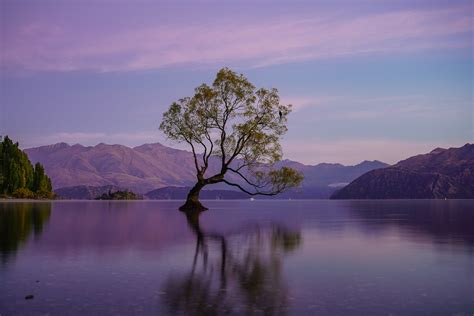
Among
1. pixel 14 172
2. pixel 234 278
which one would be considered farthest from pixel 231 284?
pixel 14 172

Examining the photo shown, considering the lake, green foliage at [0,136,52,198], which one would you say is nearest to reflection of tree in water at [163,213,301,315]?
the lake

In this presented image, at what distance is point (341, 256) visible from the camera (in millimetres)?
21422

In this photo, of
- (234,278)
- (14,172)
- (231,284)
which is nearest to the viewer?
(231,284)

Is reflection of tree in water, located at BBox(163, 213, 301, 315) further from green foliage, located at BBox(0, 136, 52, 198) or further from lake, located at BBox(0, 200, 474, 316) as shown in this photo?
green foliage, located at BBox(0, 136, 52, 198)

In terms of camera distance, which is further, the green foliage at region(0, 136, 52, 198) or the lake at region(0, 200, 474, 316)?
the green foliage at region(0, 136, 52, 198)

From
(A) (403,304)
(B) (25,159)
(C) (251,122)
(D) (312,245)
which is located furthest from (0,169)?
(A) (403,304)

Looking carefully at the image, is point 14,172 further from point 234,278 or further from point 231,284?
point 231,284

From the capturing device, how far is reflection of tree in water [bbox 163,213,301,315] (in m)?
11.7

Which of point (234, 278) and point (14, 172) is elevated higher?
point (14, 172)

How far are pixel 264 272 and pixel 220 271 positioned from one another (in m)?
1.58

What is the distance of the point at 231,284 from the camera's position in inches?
572

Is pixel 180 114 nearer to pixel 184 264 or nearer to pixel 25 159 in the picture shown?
pixel 184 264

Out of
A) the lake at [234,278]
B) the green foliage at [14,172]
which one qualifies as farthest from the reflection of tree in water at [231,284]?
the green foliage at [14,172]

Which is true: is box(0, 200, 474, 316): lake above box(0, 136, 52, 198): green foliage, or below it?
below
